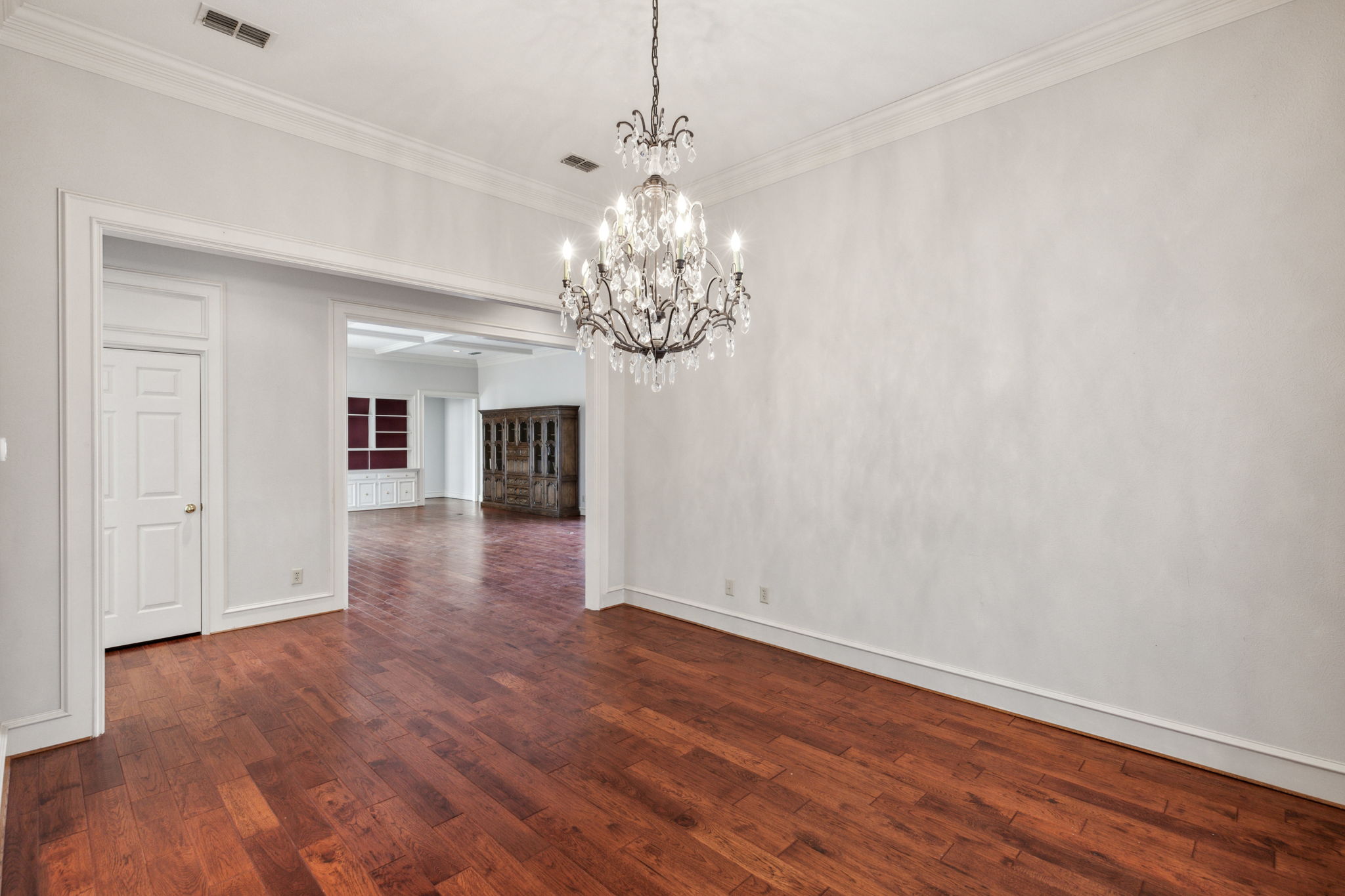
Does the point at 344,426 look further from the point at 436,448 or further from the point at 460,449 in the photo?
the point at 436,448

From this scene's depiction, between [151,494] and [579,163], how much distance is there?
3.81 metres

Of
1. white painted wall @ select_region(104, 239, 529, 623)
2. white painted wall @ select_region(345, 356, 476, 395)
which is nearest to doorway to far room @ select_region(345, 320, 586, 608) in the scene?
white painted wall @ select_region(345, 356, 476, 395)

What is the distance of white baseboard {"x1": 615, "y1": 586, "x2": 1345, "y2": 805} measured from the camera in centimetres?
258

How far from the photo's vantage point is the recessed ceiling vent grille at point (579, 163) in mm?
4309

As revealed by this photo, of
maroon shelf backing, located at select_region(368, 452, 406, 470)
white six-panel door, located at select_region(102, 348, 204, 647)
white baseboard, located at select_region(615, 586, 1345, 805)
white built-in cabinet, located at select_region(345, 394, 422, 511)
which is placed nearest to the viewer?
white baseboard, located at select_region(615, 586, 1345, 805)

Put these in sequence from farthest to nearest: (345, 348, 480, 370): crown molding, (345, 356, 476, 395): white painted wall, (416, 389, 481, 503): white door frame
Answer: (416, 389, 481, 503): white door frame → (345, 356, 476, 395): white painted wall → (345, 348, 480, 370): crown molding

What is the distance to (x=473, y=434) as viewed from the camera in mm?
14047

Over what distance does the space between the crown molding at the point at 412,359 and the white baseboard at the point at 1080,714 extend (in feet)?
33.6

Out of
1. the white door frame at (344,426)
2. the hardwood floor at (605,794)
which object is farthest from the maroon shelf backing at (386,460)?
the hardwood floor at (605,794)

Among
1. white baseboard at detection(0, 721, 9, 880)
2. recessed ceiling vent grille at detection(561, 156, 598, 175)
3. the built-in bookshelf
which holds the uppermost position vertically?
recessed ceiling vent grille at detection(561, 156, 598, 175)

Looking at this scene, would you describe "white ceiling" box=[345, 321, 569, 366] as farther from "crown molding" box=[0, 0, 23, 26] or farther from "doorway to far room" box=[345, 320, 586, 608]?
"crown molding" box=[0, 0, 23, 26]

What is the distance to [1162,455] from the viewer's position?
288 centimetres

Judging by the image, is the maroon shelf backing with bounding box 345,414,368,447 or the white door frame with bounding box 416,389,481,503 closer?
the maroon shelf backing with bounding box 345,414,368,447

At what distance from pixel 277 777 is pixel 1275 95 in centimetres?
508
